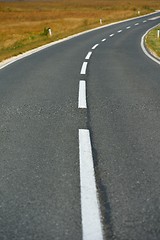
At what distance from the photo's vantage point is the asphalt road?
2828 mm

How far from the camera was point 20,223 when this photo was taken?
9.27ft

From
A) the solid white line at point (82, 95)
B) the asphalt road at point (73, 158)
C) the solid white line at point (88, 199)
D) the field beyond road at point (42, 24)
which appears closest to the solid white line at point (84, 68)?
the solid white line at point (82, 95)

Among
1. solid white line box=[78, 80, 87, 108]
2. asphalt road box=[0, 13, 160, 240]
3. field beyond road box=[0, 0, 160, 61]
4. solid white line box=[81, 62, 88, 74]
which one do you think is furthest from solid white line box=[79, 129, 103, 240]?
field beyond road box=[0, 0, 160, 61]

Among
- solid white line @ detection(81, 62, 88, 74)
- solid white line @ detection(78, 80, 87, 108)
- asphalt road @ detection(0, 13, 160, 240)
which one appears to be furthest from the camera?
solid white line @ detection(81, 62, 88, 74)

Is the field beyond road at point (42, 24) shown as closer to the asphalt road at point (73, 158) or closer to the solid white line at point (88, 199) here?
the asphalt road at point (73, 158)

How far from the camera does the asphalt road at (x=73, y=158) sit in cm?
283

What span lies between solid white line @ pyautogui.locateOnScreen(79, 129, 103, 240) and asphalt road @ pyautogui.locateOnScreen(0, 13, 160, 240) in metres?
0.05

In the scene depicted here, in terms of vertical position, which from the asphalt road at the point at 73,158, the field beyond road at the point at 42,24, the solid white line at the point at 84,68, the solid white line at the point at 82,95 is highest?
the asphalt road at the point at 73,158

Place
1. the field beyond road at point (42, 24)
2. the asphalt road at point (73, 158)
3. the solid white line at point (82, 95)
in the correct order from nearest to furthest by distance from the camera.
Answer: the asphalt road at point (73, 158) < the solid white line at point (82, 95) < the field beyond road at point (42, 24)

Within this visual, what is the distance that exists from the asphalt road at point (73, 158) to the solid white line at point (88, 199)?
0.15 feet

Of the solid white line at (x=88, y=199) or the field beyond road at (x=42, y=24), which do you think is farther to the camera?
the field beyond road at (x=42, y=24)

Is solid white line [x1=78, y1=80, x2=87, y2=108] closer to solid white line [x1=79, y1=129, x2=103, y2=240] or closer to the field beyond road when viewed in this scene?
solid white line [x1=79, y1=129, x2=103, y2=240]

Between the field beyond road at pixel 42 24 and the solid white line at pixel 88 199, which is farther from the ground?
the solid white line at pixel 88 199

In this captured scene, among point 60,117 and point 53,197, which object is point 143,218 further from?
point 60,117
